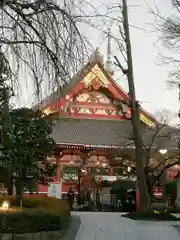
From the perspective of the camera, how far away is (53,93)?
6.47 meters

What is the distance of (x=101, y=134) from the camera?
31.6 metres

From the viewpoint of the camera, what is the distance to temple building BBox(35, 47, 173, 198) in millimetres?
29906

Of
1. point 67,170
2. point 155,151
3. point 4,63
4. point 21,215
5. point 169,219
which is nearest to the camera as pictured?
point 4,63

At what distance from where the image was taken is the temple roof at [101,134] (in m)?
30.1

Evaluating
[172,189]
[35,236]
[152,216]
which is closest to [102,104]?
[172,189]

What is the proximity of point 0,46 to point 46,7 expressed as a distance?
777mm

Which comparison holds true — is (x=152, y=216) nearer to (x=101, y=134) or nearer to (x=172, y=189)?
(x=172, y=189)

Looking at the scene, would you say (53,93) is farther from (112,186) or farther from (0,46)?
(112,186)

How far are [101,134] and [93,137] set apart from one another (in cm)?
62

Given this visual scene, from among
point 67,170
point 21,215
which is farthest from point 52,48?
point 67,170

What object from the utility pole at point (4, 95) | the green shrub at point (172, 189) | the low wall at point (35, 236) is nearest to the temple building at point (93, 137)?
the green shrub at point (172, 189)

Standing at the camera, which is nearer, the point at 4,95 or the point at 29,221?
the point at 4,95

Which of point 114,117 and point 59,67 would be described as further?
point 114,117

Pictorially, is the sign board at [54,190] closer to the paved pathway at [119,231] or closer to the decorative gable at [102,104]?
the decorative gable at [102,104]
